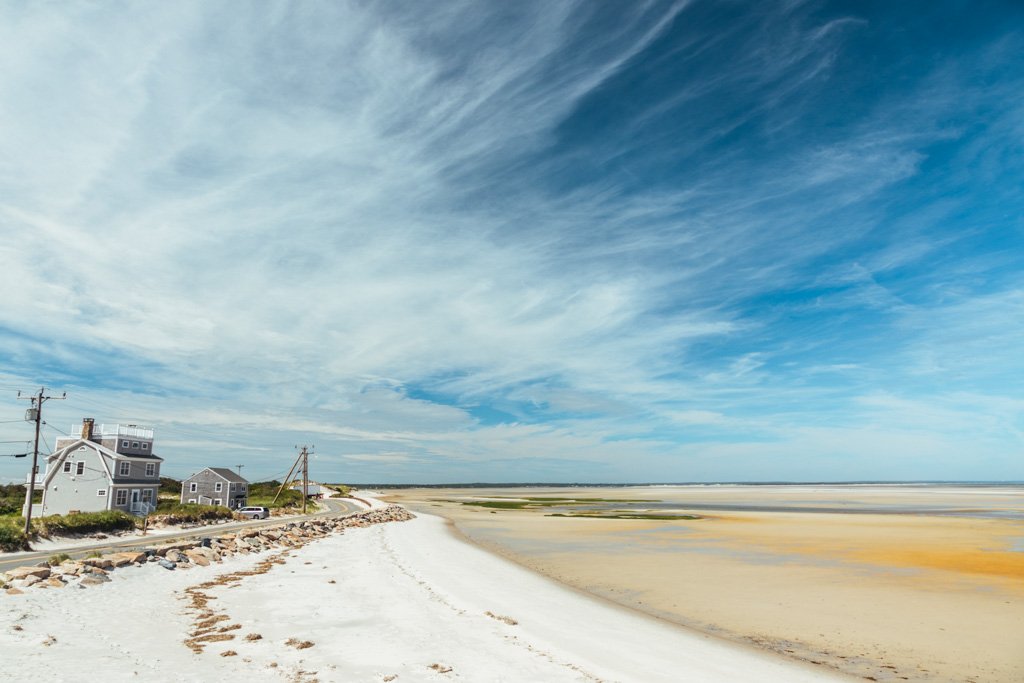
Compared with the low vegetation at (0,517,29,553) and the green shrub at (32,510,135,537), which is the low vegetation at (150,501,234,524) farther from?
the low vegetation at (0,517,29,553)

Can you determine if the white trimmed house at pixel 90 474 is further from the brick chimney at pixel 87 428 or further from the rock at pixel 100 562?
the rock at pixel 100 562

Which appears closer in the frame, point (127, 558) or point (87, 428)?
point (127, 558)

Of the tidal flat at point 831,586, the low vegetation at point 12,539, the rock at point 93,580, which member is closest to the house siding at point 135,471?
the low vegetation at point 12,539

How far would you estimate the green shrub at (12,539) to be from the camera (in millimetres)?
28328

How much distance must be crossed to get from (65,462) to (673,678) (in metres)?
64.9

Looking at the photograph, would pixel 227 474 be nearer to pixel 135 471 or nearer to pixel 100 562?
pixel 135 471

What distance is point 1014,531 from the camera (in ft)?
157

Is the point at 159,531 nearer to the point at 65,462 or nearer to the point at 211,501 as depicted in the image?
the point at 65,462

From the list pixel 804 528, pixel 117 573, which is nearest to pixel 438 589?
pixel 117 573

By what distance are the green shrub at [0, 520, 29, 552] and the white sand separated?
44.5 ft

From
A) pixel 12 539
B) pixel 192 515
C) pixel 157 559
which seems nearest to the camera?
pixel 157 559

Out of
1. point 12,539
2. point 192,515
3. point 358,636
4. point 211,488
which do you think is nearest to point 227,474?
point 211,488

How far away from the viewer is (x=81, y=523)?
3731 centimetres

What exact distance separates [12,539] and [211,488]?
50.0 m
